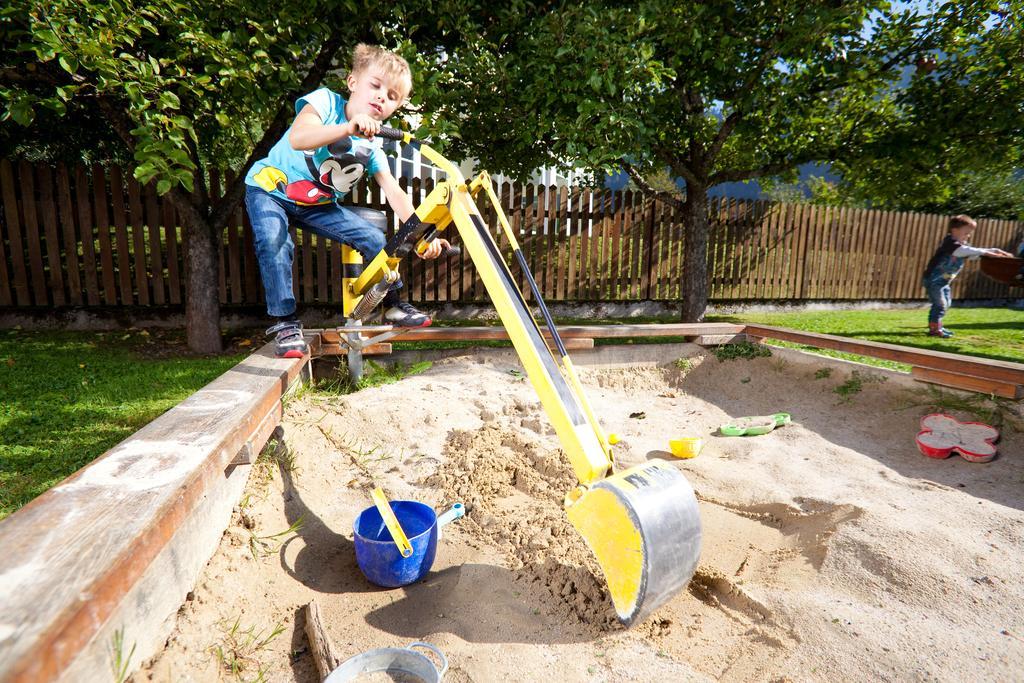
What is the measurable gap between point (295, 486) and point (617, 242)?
6.56 m

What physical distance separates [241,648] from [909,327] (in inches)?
346

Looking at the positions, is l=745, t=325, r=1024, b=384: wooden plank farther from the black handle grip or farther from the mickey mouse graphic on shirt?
the mickey mouse graphic on shirt

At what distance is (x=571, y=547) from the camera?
213cm

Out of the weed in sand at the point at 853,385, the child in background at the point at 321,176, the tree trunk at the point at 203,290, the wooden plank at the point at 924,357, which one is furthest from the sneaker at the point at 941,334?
the tree trunk at the point at 203,290

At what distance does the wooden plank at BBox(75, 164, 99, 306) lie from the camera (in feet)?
18.7

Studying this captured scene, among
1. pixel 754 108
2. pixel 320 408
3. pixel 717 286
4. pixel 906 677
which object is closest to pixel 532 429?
pixel 320 408

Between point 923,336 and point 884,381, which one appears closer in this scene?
point 884,381

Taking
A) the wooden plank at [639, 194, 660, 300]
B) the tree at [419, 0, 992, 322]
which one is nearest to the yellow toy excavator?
the tree at [419, 0, 992, 322]

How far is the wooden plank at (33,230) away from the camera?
220 inches

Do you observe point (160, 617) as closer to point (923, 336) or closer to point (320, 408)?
point (320, 408)

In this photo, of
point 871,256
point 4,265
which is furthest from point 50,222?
point 871,256

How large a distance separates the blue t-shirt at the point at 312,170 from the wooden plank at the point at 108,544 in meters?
1.24

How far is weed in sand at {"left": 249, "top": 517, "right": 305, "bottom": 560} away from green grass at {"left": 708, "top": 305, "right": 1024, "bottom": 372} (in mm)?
4802

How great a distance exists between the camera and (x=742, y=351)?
16.7 ft
